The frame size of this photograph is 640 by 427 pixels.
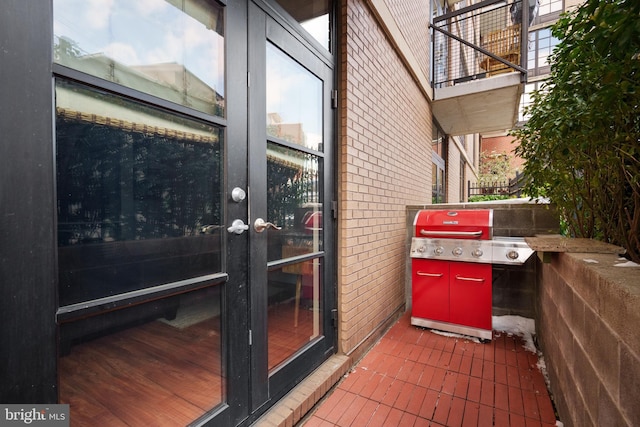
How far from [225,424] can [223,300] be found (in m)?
0.60

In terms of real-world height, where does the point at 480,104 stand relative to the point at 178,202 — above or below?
above

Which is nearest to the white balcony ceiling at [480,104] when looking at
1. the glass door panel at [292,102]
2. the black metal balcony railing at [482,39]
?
the black metal balcony railing at [482,39]

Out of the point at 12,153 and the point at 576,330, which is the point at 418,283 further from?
the point at 12,153

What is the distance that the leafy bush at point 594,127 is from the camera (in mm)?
960

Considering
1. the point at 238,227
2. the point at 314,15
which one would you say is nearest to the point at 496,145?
the point at 314,15

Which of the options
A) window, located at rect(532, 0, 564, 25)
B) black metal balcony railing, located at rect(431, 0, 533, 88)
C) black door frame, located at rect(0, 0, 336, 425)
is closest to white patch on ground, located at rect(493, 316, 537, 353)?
black door frame, located at rect(0, 0, 336, 425)

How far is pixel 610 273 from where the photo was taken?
1138mm

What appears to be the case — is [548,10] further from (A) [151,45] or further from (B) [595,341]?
(A) [151,45]

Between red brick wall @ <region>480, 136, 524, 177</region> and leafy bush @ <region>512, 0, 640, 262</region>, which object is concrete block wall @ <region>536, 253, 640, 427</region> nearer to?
leafy bush @ <region>512, 0, 640, 262</region>

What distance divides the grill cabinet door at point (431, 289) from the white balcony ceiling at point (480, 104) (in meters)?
3.39

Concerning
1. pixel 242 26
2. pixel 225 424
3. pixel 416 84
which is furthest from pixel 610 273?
pixel 416 84

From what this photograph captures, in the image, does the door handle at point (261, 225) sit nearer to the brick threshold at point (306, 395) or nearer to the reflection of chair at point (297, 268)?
the reflection of chair at point (297, 268)

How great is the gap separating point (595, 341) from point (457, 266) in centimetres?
169

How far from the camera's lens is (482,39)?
24.1ft
